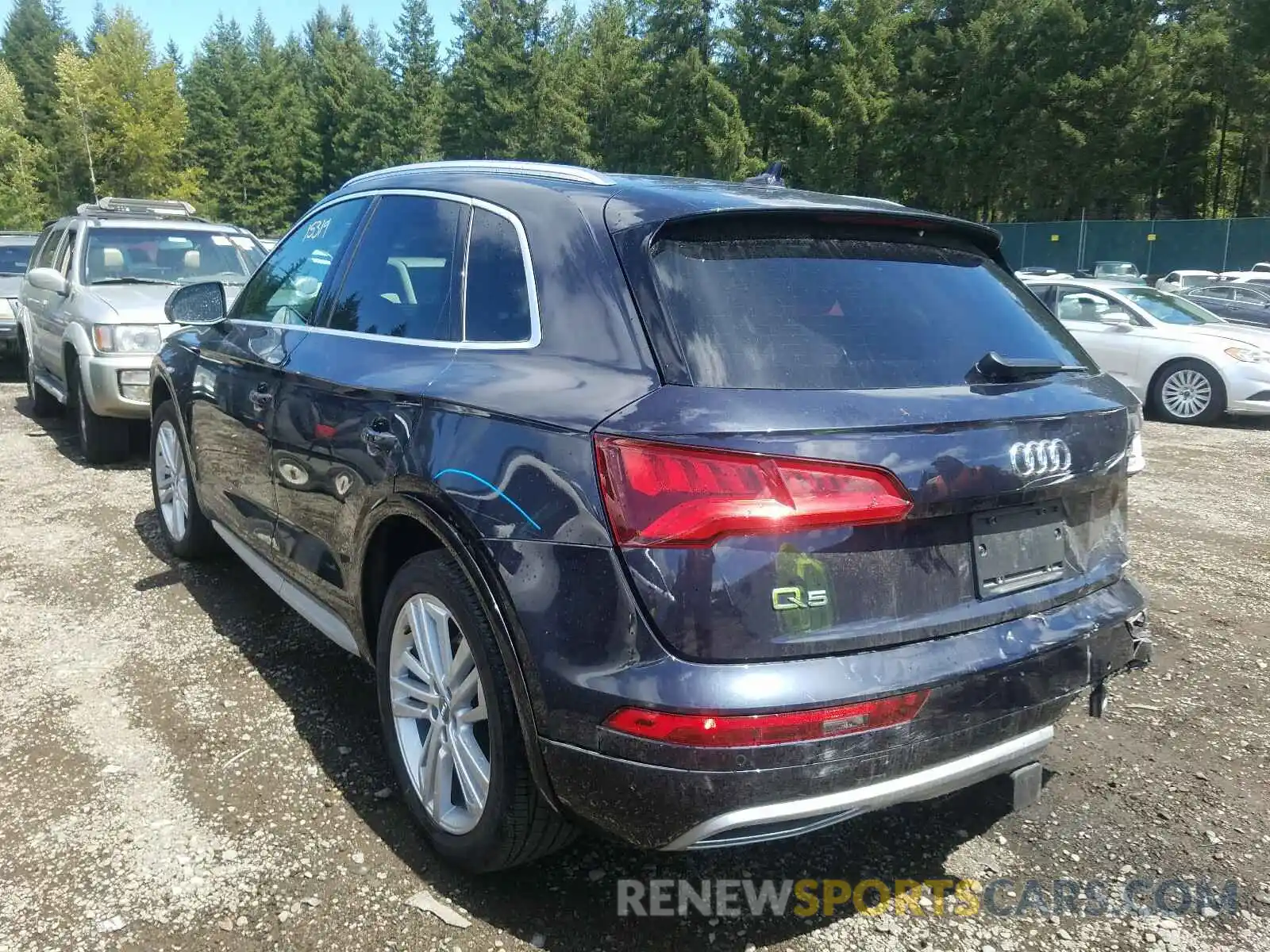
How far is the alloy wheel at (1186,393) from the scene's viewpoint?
1064cm

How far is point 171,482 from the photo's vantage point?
503 cm

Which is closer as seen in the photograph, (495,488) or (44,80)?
(495,488)

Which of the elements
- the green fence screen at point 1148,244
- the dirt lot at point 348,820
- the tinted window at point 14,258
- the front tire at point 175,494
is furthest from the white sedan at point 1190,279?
the front tire at point 175,494

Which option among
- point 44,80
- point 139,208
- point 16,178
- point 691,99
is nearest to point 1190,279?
point 139,208

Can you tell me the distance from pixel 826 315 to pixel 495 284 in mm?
901

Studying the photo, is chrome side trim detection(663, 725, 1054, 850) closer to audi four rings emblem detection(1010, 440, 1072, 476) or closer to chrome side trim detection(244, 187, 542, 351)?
audi four rings emblem detection(1010, 440, 1072, 476)

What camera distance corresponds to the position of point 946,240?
108 inches

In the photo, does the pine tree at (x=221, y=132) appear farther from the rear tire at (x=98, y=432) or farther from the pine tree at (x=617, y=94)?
the rear tire at (x=98, y=432)

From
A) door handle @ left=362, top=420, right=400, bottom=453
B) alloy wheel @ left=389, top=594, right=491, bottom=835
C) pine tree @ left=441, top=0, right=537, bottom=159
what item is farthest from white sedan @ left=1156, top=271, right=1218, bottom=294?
pine tree @ left=441, top=0, right=537, bottom=159

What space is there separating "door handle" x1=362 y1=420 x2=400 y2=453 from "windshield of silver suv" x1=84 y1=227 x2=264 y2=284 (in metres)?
5.71

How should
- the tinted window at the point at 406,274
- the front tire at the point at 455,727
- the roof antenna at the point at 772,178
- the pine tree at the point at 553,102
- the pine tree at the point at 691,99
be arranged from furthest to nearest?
1. the pine tree at the point at 553,102
2. the pine tree at the point at 691,99
3. the roof antenna at the point at 772,178
4. the tinted window at the point at 406,274
5. the front tire at the point at 455,727

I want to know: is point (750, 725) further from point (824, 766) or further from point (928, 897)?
point (928, 897)

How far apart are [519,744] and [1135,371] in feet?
35.3

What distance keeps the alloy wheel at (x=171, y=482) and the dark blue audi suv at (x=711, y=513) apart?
2.22 meters
